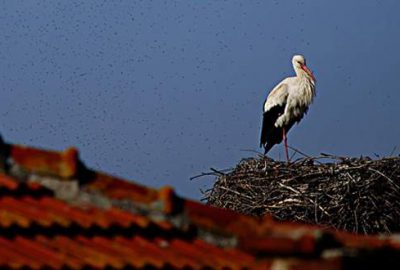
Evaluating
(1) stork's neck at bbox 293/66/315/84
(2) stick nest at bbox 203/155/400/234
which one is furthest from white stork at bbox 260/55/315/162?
(2) stick nest at bbox 203/155/400/234

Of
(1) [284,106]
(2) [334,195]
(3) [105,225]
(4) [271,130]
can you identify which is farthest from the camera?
(4) [271,130]

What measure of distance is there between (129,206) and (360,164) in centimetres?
736

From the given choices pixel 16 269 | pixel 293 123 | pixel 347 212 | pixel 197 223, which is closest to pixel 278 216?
pixel 347 212

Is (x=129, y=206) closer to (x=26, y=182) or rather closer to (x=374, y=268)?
(x=26, y=182)

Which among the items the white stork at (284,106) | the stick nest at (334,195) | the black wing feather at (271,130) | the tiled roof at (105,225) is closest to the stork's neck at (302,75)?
the white stork at (284,106)

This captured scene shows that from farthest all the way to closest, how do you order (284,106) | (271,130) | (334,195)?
1. (271,130)
2. (284,106)
3. (334,195)

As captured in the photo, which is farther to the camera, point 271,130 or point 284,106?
point 271,130

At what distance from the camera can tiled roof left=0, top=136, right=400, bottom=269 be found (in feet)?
11.2

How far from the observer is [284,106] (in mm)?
15898

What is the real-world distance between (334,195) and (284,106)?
5070 millimetres

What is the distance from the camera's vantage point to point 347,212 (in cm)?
1088

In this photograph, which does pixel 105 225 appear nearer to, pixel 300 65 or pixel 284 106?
pixel 284 106

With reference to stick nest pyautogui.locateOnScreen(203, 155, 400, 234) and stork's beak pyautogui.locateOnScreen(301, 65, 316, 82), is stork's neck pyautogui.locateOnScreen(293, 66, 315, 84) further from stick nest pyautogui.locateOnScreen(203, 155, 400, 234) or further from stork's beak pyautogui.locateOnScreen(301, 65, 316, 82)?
stick nest pyautogui.locateOnScreen(203, 155, 400, 234)

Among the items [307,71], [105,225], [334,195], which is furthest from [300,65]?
[105,225]
